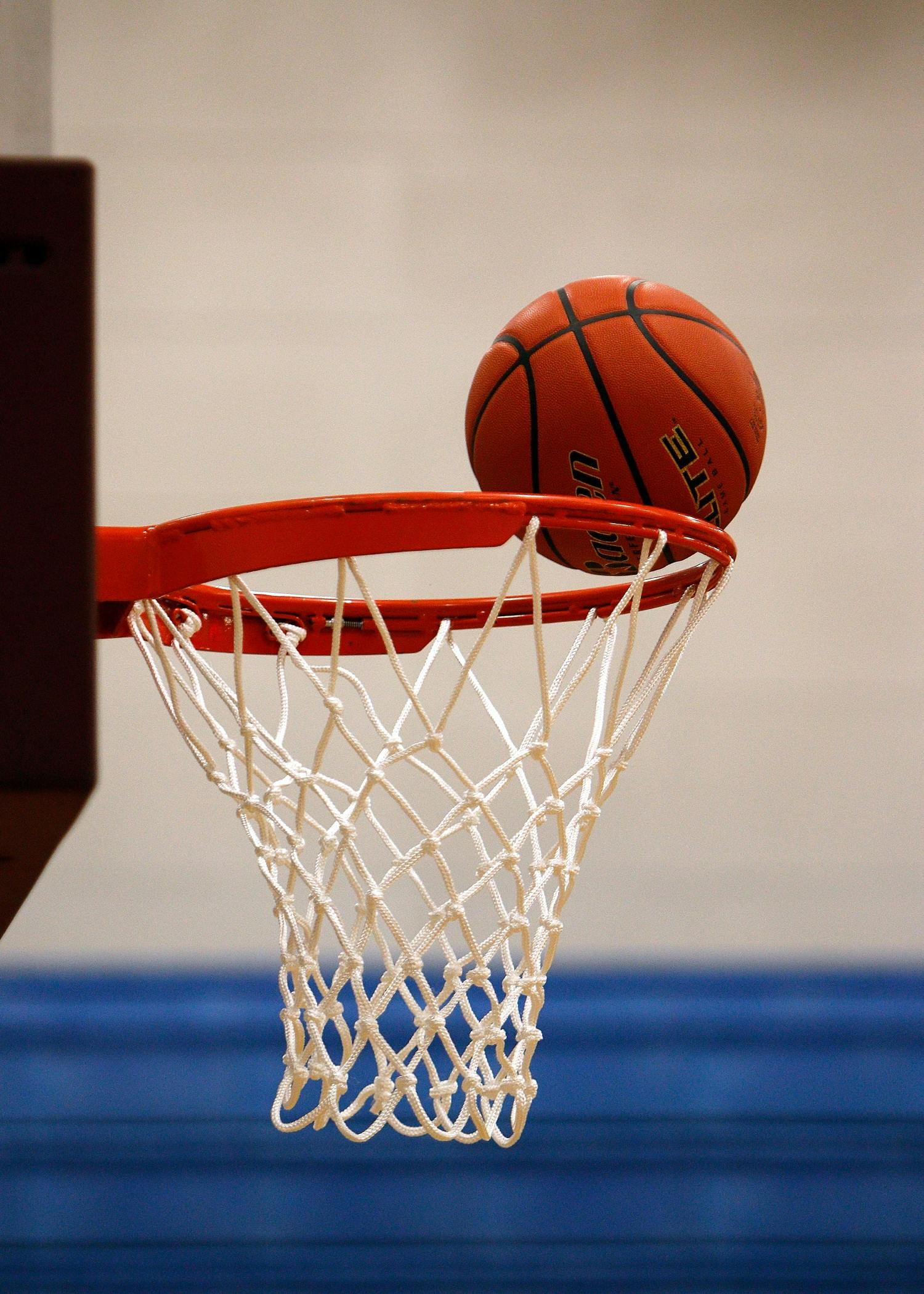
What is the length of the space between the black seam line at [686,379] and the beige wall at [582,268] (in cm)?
112

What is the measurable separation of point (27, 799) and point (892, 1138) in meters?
2.25

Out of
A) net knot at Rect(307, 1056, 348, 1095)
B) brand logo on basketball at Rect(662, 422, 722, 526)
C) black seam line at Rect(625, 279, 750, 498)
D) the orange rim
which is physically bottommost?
net knot at Rect(307, 1056, 348, 1095)

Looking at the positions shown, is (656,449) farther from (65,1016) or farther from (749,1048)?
Result: (65,1016)

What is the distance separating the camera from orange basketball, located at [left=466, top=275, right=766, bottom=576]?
107 cm

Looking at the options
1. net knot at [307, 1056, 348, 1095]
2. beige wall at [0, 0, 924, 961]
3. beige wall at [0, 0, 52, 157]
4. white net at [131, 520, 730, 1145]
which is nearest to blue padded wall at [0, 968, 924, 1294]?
beige wall at [0, 0, 924, 961]

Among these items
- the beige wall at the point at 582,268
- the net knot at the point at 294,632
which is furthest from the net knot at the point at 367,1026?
the beige wall at the point at 582,268

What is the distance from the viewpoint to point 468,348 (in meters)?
2.24

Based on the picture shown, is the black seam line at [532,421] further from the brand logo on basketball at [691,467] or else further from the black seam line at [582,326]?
the brand logo on basketball at [691,467]

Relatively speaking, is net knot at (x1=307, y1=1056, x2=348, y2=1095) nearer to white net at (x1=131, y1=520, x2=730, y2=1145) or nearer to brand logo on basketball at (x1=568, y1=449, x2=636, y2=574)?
white net at (x1=131, y1=520, x2=730, y2=1145)

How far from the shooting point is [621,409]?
3.51ft

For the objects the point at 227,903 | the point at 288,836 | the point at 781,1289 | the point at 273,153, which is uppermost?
the point at 273,153

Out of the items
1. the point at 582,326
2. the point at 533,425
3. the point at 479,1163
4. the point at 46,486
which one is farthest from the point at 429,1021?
the point at 479,1163

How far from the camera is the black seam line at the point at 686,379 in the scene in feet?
3.54

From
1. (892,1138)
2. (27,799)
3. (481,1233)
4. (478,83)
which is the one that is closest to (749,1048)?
(892,1138)
